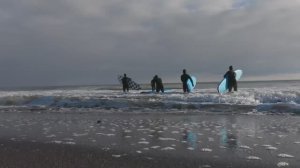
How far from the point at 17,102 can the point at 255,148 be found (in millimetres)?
22804

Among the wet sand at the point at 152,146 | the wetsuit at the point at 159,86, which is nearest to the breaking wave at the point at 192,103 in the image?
the wet sand at the point at 152,146

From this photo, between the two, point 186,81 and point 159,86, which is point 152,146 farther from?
point 159,86

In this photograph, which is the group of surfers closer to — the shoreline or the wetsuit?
the wetsuit

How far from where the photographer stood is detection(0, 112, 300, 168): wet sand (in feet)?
24.1

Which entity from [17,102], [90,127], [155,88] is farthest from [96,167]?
[155,88]

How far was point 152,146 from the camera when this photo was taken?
9.05 meters

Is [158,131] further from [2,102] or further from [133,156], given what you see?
[2,102]

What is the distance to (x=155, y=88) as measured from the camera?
34719 millimetres

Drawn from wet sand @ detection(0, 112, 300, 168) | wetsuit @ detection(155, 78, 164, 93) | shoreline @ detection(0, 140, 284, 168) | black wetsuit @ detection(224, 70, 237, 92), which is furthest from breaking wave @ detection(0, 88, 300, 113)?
shoreline @ detection(0, 140, 284, 168)

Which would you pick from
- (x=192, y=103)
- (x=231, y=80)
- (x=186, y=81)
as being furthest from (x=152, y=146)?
(x=186, y=81)

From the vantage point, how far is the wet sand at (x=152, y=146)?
7.34 meters

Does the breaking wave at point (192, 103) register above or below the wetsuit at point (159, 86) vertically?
below

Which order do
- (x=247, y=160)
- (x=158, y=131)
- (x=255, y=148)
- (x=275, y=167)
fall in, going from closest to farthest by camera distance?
(x=275, y=167) < (x=247, y=160) < (x=255, y=148) < (x=158, y=131)

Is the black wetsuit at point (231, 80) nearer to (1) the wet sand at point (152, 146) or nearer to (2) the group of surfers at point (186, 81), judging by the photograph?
(2) the group of surfers at point (186, 81)
